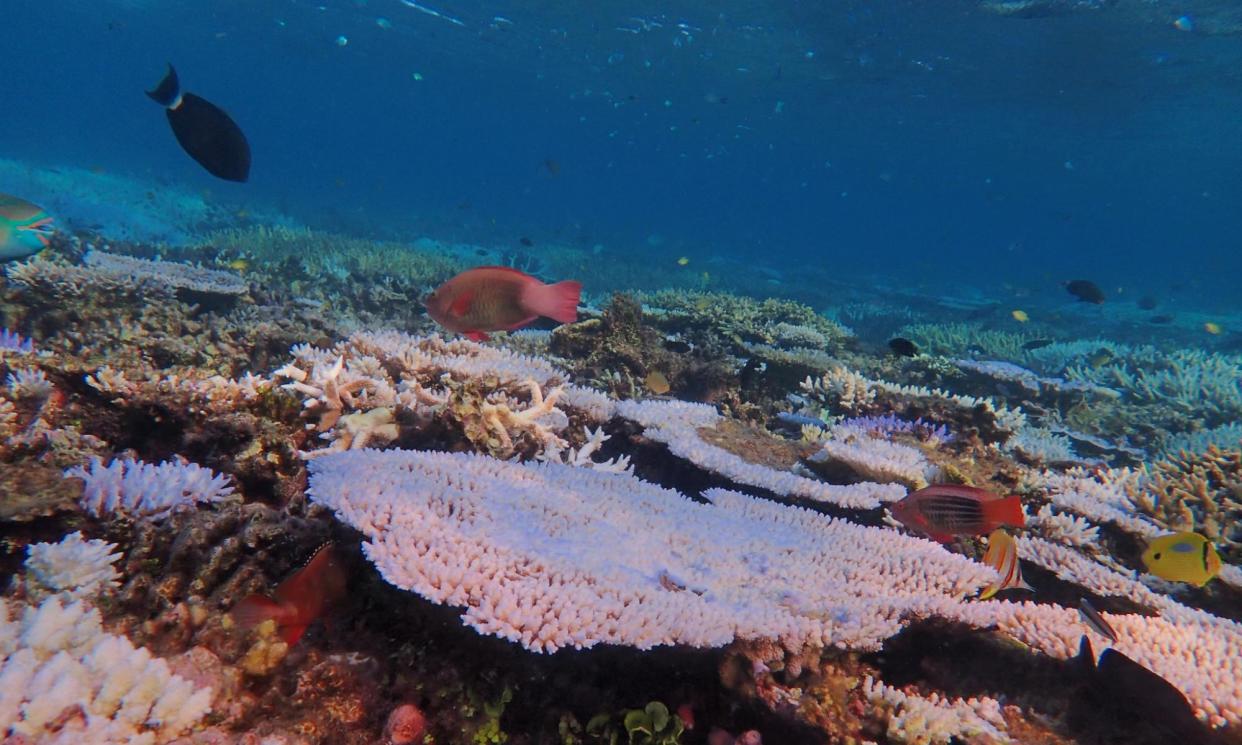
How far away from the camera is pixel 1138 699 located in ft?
8.07

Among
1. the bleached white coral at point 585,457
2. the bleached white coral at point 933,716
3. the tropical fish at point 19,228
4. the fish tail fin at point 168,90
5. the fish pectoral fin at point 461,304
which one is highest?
the fish tail fin at point 168,90

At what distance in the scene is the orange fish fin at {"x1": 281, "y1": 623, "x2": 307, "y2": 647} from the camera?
2.13m

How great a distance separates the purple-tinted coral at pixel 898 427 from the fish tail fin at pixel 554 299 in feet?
12.5

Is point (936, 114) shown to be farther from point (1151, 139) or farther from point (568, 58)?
point (568, 58)

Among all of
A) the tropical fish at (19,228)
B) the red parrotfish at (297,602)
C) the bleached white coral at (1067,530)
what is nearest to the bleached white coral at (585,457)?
the red parrotfish at (297,602)

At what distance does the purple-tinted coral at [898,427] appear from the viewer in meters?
6.12

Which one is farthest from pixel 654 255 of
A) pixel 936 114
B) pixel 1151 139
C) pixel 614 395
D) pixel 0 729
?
pixel 1151 139

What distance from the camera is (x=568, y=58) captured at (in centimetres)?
4984

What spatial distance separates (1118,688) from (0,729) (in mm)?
3950

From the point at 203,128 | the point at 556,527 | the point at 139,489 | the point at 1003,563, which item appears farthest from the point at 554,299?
the point at 203,128

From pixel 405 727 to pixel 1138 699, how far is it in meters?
3.01

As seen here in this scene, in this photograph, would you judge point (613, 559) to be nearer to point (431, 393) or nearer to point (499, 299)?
point (499, 299)

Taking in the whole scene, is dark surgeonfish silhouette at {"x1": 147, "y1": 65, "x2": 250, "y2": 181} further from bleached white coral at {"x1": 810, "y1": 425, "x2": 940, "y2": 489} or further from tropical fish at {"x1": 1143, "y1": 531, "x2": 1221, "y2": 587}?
tropical fish at {"x1": 1143, "y1": 531, "x2": 1221, "y2": 587}

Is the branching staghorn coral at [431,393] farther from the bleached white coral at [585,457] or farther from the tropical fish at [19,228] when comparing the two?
the tropical fish at [19,228]
